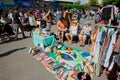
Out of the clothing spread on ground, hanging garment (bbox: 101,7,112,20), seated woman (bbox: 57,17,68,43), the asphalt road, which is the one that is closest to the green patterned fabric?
the clothing spread on ground

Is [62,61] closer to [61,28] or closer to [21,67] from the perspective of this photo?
[21,67]

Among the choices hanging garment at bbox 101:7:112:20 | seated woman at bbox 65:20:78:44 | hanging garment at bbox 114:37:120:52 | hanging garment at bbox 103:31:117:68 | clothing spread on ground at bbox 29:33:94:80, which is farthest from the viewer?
seated woman at bbox 65:20:78:44

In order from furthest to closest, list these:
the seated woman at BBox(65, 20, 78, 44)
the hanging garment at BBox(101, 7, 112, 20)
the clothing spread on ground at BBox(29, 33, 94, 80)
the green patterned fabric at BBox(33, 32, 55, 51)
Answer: the seated woman at BBox(65, 20, 78, 44), the hanging garment at BBox(101, 7, 112, 20), the green patterned fabric at BBox(33, 32, 55, 51), the clothing spread on ground at BBox(29, 33, 94, 80)

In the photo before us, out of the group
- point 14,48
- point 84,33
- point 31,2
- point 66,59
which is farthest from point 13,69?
point 31,2

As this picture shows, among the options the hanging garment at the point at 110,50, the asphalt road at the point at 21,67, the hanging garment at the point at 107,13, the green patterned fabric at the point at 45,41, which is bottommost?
the asphalt road at the point at 21,67

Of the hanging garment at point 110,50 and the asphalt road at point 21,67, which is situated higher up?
the hanging garment at point 110,50

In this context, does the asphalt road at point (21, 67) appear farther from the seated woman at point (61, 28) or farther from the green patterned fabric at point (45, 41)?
the seated woman at point (61, 28)

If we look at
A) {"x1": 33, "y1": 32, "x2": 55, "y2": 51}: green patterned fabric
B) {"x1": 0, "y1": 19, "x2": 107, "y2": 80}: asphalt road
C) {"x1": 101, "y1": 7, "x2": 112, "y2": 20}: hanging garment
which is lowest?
{"x1": 0, "y1": 19, "x2": 107, "y2": 80}: asphalt road

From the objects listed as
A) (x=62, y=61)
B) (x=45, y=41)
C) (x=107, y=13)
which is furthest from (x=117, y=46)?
(x=45, y=41)

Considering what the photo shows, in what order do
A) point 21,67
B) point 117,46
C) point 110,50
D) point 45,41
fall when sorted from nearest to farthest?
point 117,46
point 110,50
point 21,67
point 45,41

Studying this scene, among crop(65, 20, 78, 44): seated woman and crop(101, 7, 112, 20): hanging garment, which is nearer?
crop(101, 7, 112, 20): hanging garment

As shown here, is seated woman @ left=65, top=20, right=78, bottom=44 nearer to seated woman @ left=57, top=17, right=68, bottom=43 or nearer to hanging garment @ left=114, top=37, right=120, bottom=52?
seated woman @ left=57, top=17, right=68, bottom=43

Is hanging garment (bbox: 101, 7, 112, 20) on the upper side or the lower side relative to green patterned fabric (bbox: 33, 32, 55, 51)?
upper

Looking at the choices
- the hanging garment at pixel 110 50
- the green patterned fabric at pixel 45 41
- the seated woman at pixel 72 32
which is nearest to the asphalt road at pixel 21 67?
the hanging garment at pixel 110 50
